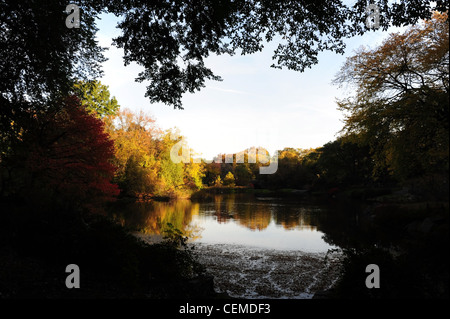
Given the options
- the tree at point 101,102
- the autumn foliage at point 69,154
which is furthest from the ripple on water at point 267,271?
the tree at point 101,102

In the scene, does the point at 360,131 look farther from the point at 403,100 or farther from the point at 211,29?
the point at 211,29

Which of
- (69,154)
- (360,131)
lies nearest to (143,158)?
(69,154)

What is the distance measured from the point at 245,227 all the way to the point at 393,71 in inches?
453

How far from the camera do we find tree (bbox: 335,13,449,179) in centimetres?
647

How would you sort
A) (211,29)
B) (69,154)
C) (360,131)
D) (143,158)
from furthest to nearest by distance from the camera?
(143,158), (360,131), (69,154), (211,29)

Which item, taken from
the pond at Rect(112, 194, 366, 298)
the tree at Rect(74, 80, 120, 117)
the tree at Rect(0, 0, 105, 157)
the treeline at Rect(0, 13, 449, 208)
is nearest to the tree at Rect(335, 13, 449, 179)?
the treeline at Rect(0, 13, 449, 208)

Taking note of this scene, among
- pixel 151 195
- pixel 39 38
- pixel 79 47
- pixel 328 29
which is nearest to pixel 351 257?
pixel 328 29

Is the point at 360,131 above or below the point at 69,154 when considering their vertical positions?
above

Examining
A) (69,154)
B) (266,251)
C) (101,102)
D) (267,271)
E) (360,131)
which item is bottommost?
(266,251)

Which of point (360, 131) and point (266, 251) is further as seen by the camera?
point (360, 131)

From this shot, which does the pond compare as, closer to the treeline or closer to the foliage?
the treeline

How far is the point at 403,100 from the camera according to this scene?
1127cm

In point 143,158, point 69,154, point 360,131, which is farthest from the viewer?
point 143,158
